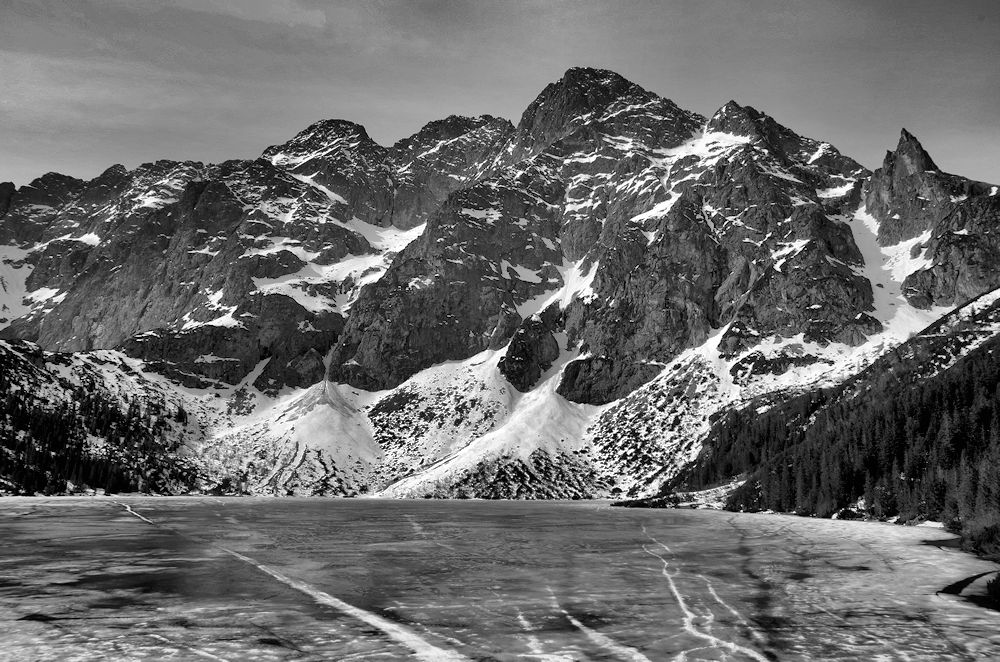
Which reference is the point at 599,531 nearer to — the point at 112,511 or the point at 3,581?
the point at 3,581

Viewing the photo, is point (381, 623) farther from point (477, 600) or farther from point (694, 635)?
point (694, 635)

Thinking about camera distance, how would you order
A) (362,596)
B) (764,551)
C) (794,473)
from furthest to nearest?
(794,473), (764,551), (362,596)

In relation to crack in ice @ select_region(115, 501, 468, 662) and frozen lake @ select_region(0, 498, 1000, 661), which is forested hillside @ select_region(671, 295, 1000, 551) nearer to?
frozen lake @ select_region(0, 498, 1000, 661)

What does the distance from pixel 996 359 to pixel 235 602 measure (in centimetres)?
17483

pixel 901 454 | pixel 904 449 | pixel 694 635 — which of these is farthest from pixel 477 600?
pixel 904 449

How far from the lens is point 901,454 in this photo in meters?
144

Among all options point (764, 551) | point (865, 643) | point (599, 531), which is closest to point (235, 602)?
point (865, 643)

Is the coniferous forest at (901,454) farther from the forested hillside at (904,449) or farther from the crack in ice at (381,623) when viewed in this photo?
the crack in ice at (381,623)

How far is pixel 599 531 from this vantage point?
260ft

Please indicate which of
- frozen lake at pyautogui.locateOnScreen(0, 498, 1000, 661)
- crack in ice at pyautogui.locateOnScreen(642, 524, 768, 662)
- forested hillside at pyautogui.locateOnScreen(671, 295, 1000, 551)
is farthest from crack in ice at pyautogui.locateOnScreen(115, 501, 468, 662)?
forested hillside at pyautogui.locateOnScreen(671, 295, 1000, 551)

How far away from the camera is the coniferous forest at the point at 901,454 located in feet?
380

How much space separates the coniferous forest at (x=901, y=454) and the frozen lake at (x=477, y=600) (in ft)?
191

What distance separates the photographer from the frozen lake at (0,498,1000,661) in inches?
968

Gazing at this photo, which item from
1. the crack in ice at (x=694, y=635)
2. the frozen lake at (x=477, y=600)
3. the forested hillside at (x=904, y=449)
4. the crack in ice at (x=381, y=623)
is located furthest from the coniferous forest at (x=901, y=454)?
the crack in ice at (x=381, y=623)
